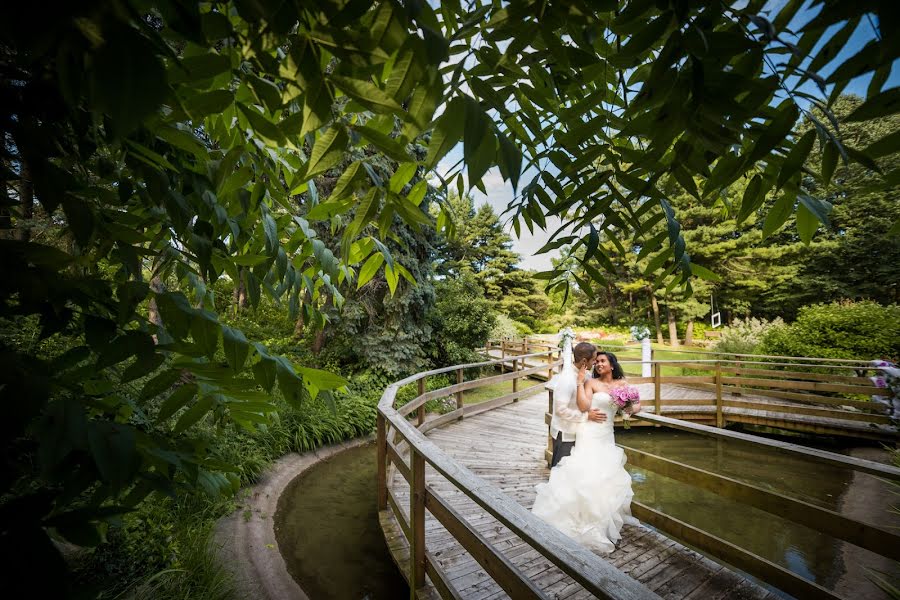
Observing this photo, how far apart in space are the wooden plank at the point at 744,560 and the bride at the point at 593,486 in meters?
0.30

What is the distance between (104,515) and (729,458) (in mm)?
9354

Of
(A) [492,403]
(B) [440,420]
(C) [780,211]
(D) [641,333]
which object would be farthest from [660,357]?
(C) [780,211]

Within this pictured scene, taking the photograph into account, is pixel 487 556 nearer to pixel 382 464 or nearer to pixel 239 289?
pixel 382 464

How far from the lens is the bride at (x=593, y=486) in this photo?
3.48m

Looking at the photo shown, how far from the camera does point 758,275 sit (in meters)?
23.6

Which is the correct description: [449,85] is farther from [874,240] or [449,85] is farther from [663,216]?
[874,240]

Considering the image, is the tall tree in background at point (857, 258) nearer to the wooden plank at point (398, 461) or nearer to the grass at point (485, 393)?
the grass at point (485, 393)

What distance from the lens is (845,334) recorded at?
9969mm

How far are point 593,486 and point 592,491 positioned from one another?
5 centimetres

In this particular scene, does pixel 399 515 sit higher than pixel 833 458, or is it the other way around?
pixel 833 458

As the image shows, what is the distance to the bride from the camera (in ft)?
11.4

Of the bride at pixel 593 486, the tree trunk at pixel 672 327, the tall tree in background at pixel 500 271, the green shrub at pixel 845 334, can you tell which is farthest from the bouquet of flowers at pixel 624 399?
the tall tree in background at pixel 500 271

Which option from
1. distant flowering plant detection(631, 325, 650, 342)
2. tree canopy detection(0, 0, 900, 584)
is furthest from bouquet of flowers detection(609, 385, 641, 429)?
distant flowering plant detection(631, 325, 650, 342)

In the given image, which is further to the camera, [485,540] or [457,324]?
[457,324]
